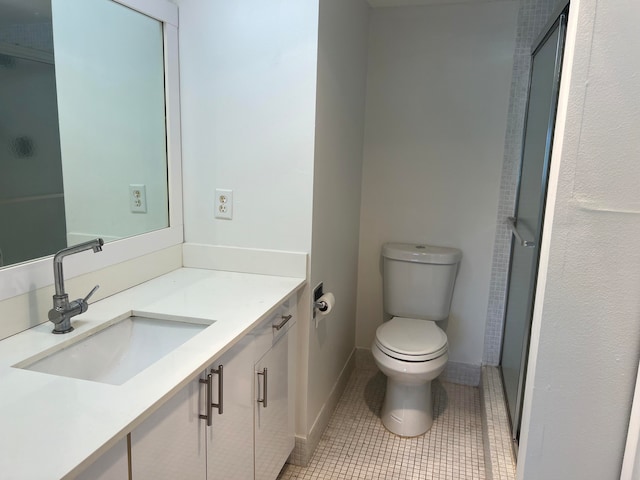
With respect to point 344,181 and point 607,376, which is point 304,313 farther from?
point 607,376

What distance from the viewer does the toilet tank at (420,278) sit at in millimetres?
2557

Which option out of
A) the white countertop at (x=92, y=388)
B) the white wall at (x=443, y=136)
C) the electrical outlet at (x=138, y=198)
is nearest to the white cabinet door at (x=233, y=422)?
the white countertop at (x=92, y=388)

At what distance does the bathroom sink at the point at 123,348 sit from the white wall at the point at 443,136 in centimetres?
154

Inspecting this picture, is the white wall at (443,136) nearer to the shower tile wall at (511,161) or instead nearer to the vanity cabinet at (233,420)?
the shower tile wall at (511,161)

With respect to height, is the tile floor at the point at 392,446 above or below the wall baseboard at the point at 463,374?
below

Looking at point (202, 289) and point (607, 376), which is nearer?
point (607, 376)

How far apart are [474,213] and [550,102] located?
0.94 metres

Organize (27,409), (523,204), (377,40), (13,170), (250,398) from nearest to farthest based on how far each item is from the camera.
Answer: (27,409) → (13,170) → (250,398) → (523,204) → (377,40)

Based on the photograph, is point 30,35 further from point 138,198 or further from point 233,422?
point 233,422

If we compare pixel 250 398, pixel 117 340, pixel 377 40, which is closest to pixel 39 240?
pixel 117 340

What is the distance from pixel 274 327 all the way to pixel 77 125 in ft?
3.15

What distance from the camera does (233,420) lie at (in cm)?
143

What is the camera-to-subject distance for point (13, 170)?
140 cm

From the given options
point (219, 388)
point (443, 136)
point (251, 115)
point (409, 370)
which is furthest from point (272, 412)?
point (443, 136)
